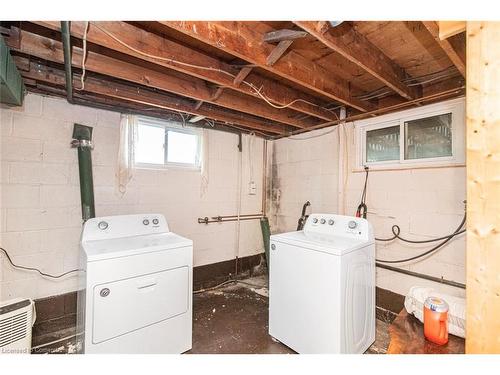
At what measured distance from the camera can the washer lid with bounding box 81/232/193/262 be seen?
5.36 ft

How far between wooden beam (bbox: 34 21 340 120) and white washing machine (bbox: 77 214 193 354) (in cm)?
132

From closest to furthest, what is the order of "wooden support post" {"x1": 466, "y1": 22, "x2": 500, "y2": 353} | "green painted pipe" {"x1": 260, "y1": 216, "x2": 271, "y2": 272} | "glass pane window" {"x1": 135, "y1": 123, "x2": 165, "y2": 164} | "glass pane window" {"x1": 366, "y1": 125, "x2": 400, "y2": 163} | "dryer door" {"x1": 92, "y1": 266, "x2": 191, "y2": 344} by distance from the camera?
"wooden support post" {"x1": 466, "y1": 22, "x2": 500, "y2": 353}
"dryer door" {"x1": 92, "y1": 266, "x2": 191, "y2": 344}
"glass pane window" {"x1": 366, "y1": 125, "x2": 400, "y2": 163}
"glass pane window" {"x1": 135, "y1": 123, "x2": 165, "y2": 164}
"green painted pipe" {"x1": 260, "y1": 216, "x2": 271, "y2": 272}

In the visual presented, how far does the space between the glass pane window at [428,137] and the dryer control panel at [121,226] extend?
8.50 ft

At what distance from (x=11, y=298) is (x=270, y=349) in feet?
7.31

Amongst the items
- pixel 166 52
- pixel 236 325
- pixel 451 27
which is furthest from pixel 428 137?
pixel 236 325

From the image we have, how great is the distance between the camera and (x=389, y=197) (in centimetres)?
245

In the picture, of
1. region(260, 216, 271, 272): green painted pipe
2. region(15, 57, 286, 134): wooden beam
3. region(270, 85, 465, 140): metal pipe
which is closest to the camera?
region(15, 57, 286, 134): wooden beam

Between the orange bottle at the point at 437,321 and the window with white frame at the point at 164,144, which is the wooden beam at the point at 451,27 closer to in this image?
the orange bottle at the point at 437,321

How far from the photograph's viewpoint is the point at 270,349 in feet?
6.59

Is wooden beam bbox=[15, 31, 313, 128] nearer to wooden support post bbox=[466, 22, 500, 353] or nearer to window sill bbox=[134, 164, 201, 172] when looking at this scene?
window sill bbox=[134, 164, 201, 172]

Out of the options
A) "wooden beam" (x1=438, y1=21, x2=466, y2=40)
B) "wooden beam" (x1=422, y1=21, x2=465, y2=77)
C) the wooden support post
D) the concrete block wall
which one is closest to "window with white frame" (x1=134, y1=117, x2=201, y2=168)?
the concrete block wall

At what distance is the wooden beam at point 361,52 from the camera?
4.27ft
